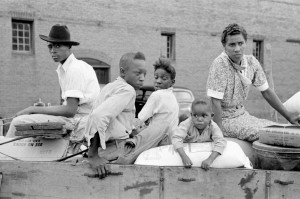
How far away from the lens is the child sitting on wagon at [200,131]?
283 centimetres

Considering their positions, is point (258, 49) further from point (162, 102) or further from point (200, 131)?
point (200, 131)

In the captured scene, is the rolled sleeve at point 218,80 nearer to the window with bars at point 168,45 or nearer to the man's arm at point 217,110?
the man's arm at point 217,110

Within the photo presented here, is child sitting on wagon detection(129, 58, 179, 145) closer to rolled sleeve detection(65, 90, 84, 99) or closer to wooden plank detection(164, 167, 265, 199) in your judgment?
rolled sleeve detection(65, 90, 84, 99)

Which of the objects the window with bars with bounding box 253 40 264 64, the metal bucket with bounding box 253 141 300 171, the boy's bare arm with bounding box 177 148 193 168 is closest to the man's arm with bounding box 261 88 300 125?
the metal bucket with bounding box 253 141 300 171

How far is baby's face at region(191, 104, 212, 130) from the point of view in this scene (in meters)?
2.92

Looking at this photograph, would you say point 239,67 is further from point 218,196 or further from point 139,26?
point 139,26

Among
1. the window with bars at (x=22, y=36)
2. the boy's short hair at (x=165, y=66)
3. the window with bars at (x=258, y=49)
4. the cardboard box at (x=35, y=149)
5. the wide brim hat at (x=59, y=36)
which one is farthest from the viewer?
the window with bars at (x=258, y=49)

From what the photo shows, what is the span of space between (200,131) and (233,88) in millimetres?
624

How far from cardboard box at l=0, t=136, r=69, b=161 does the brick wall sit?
509 inches

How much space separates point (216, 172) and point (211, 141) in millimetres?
313

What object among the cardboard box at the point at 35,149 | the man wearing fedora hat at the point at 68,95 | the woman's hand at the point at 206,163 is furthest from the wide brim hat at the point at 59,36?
the woman's hand at the point at 206,163

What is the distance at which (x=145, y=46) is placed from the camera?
62.9ft

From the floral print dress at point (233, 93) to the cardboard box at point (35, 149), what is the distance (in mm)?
1260

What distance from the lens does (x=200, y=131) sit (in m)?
2.98
